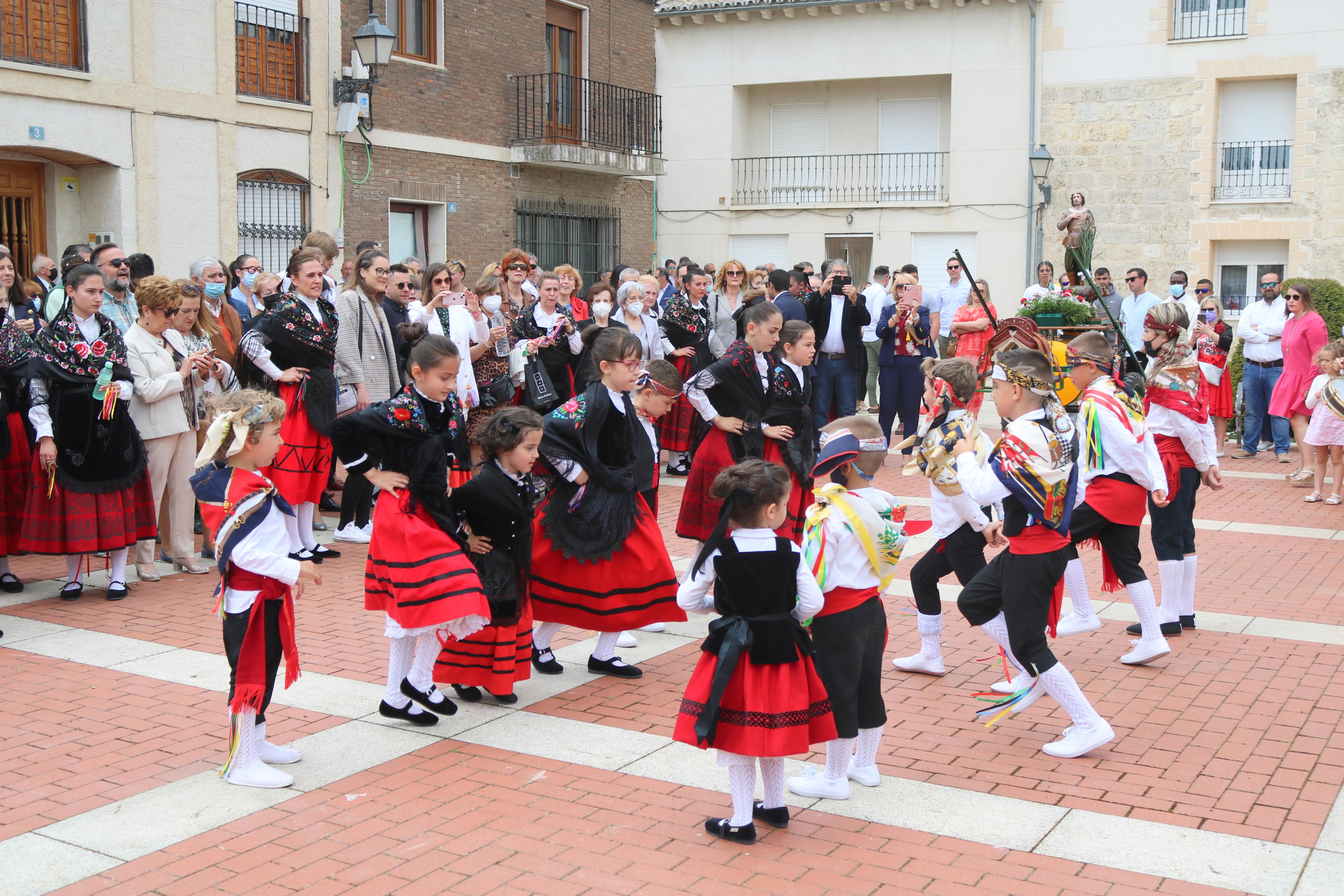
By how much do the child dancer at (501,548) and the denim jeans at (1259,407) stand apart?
11.4 m

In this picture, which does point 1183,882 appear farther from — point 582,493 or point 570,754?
point 582,493

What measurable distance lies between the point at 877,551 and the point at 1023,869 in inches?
45.7

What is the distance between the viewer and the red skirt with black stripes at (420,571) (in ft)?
16.8

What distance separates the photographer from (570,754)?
5137 mm

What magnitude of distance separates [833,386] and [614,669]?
738 centimetres

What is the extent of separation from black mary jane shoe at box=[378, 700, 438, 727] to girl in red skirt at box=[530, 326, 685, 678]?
2.52 ft

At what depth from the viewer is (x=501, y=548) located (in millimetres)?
5520

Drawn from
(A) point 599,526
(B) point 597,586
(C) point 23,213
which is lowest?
(B) point 597,586

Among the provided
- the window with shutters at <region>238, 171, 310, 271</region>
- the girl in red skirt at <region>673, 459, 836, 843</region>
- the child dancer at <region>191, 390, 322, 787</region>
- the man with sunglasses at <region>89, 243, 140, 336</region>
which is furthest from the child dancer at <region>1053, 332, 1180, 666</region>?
the window with shutters at <region>238, 171, 310, 271</region>

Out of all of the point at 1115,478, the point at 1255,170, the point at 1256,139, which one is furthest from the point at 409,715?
the point at 1256,139

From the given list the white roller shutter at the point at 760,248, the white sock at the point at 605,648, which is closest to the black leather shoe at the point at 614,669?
the white sock at the point at 605,648

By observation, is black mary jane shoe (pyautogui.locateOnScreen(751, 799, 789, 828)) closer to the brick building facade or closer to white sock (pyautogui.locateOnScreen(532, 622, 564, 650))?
white sock (pyautogui.locateOnScreen(532, 622, 564, 650))

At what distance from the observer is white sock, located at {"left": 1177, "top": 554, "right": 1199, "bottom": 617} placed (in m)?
7.14

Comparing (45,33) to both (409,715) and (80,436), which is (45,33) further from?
(409,715)
